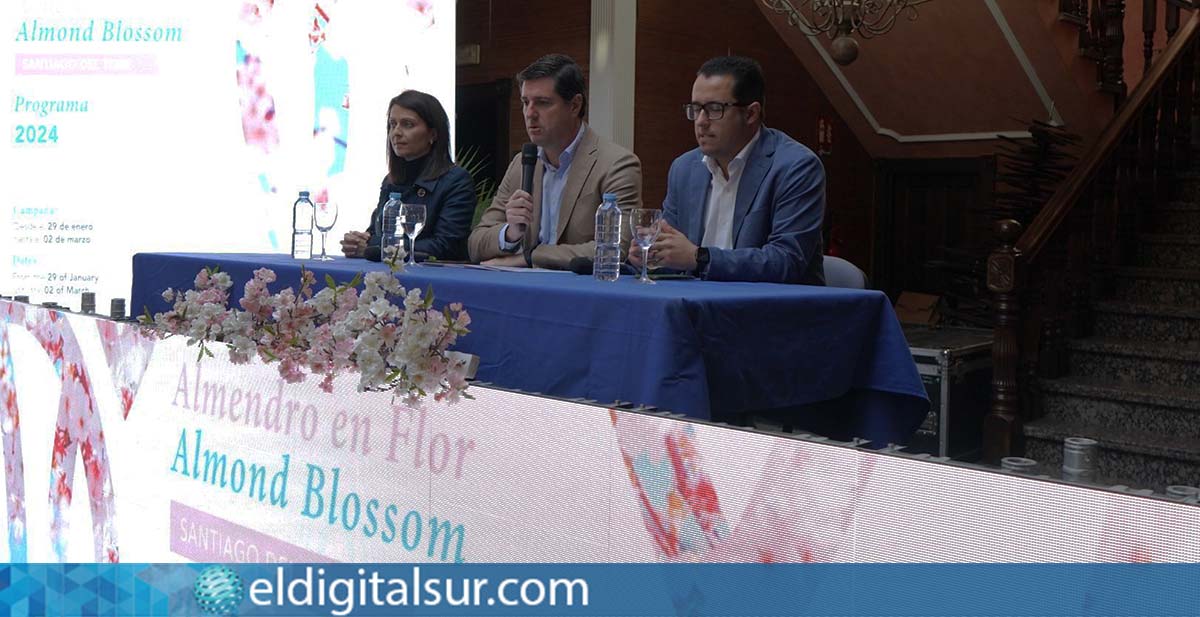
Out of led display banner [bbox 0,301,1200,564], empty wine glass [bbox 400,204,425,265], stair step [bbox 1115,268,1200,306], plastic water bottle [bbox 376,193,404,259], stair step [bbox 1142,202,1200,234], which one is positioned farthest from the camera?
stair step [bbox 1142,202,1200,234]

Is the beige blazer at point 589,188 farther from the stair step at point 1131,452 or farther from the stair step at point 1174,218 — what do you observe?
the stair step at point 1174,218

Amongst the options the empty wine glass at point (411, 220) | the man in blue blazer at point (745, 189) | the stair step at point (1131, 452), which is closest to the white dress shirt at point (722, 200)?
the man in blue blazer at point (745, 189)

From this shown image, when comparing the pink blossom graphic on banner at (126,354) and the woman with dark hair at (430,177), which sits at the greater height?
the woman with dark hair at (430,177)

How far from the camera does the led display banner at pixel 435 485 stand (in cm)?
109

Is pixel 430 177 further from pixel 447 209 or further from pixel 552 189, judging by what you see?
pixel 552 189

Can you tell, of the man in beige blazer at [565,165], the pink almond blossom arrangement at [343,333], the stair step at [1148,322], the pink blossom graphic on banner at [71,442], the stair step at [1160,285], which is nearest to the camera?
the pink almond blossom arrangement at [343,333]

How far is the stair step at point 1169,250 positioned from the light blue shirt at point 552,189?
2.88 metres

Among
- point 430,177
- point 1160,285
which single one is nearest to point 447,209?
point 430,177

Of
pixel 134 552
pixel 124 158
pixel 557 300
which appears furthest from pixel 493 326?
pixel 124 158

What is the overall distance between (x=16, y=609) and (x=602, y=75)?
4.83 meters

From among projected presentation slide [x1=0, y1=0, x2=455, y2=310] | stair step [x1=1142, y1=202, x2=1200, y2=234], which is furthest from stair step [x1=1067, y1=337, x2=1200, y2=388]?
projected presentation slide [x1=0, y1=0, x2=455, y2=310]

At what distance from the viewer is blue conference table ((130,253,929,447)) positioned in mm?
1957

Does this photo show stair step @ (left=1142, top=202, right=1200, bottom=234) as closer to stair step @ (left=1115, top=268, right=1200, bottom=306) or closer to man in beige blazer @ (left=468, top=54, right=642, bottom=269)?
stair step @ (left=1115, top=268, right=1200, bottom=306)

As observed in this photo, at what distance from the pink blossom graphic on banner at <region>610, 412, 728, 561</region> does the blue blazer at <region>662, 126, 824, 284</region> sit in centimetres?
122
